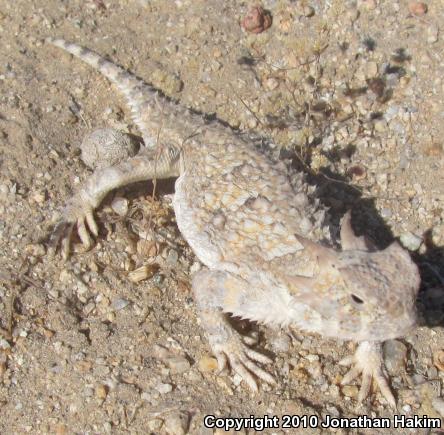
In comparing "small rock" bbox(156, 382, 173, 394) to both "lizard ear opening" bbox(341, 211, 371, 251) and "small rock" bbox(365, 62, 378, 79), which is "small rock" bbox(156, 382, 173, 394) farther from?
"small rock" bbox(365, 62, 378, 79)

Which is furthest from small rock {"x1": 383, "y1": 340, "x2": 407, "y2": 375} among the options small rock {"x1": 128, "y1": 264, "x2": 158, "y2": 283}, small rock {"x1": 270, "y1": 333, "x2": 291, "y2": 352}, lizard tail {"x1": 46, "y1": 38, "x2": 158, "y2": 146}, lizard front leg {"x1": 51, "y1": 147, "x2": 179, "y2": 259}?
lizard tail {"x1": 46, "y1": 38, "x2": 158, "y2": 146}

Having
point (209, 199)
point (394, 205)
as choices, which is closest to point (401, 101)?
point (394, 205)

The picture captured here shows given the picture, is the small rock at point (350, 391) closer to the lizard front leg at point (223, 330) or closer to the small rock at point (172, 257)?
the lizard front leg at point (223, 330)

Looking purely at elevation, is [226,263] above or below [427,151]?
below

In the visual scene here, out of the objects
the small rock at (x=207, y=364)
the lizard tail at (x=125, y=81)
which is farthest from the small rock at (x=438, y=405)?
the lizard tail at (x=125, y=81)

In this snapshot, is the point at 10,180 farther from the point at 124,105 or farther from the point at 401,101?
the point at 401,101

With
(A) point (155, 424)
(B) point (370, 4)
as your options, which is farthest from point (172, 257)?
(B) point (370, 4)
